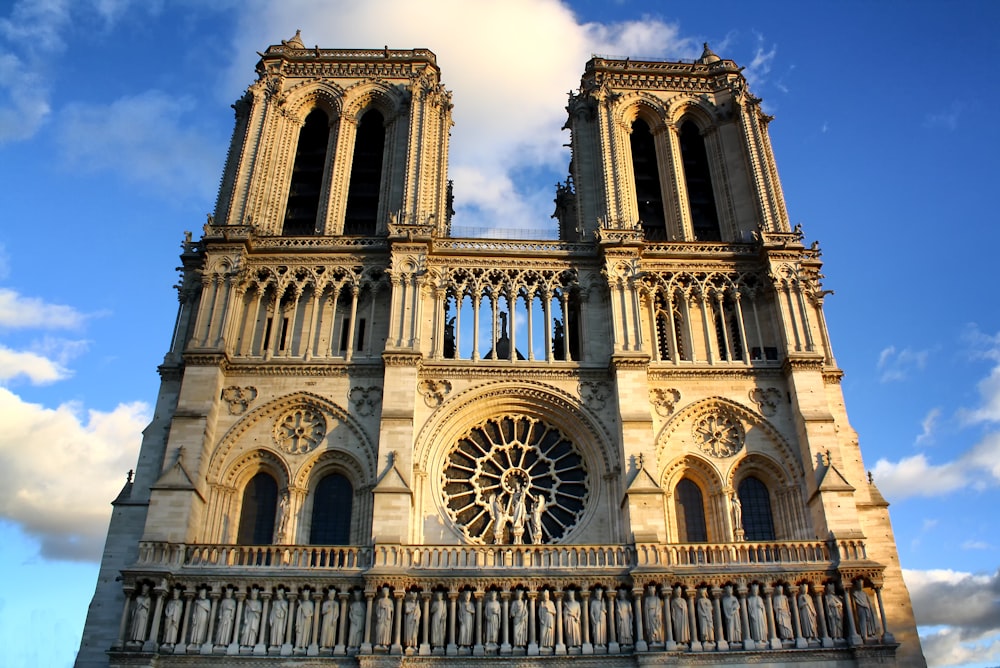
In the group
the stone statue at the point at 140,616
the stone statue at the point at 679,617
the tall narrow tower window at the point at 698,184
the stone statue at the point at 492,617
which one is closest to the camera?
the stone statue at the point at 140,616

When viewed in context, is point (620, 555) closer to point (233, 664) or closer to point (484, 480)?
point (484, 480)

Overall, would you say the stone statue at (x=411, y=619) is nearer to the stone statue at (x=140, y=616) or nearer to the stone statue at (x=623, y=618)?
the stone statue at (x=623, y=618)

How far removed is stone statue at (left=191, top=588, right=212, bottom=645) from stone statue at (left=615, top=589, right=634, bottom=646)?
9426 mm

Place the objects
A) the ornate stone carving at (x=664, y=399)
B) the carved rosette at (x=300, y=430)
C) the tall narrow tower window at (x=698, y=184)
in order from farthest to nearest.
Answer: the tall narrow tower window at (x=698, y=184) < the ornate stone carving at (x=664, y=399) < the carved rosette at (x=300, y=430)

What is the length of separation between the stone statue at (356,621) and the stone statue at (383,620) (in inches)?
14.7

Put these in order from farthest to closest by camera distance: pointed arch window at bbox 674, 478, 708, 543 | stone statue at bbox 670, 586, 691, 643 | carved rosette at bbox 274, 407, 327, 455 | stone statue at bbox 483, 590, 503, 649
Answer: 1. carved rosette at bbox 274, 407, 327, 455
2. pointed arch window at bbox 674, 478, 708, 543
3. stone statue at bbox 670, 586, 691, 643
4. stone statue at bbox 483, 590, 503, 649

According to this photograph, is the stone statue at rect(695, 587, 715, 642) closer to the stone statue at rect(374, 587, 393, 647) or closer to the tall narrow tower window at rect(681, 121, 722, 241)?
the stone statue at rect(374, 587, 393, 647)

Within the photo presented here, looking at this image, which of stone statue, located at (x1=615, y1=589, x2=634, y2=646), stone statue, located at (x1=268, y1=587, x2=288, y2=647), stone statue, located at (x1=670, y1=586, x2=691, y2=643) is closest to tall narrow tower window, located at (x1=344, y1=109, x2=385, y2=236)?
stone statue, located at (x1=268, y1=587, x2=288, y2=647)

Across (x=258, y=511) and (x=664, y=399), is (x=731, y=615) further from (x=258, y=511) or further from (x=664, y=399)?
(x=258, y=511)

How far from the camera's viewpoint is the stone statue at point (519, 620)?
19.4 meters

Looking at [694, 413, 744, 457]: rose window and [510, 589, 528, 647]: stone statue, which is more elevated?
[694, 413, 744, 457]: rose window

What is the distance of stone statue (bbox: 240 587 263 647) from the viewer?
1933 centimetres

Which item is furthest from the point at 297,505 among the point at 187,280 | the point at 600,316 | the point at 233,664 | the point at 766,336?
the point at 766,336

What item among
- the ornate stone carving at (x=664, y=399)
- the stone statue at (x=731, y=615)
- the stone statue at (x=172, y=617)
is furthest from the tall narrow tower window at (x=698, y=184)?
the stone statue at (x=172, y=617)
